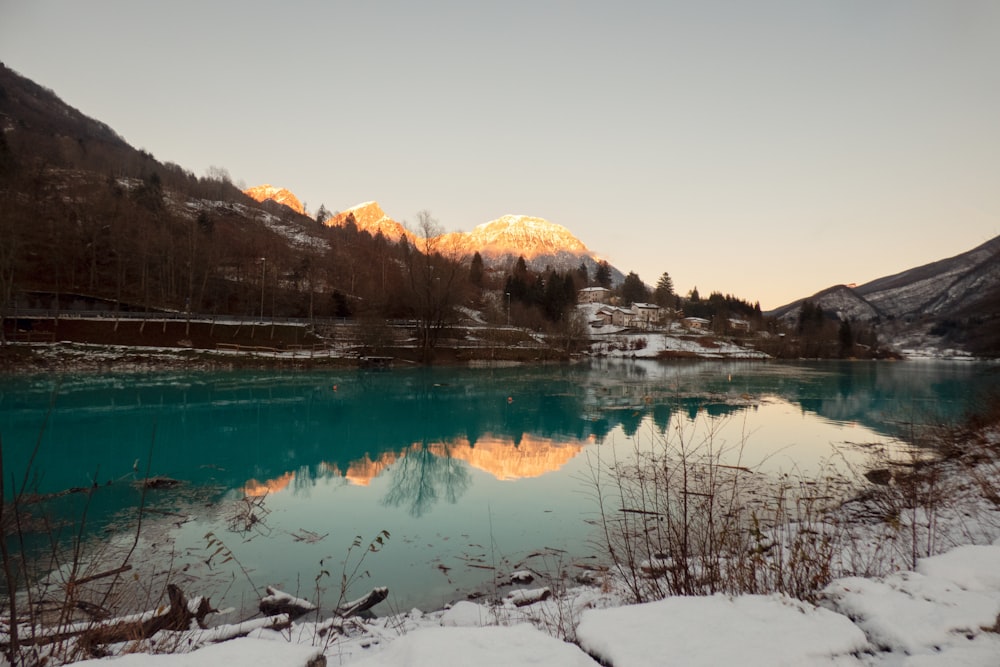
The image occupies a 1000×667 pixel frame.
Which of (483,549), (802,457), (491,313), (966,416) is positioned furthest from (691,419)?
(491,313)

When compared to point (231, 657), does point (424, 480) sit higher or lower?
lower

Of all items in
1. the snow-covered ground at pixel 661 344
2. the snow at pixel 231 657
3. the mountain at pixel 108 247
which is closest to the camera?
the snow at pixel 231 657

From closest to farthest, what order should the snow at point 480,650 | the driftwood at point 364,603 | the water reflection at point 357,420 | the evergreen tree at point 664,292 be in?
1. the snow at point 480,650
2. the driftwood at point 364,603
3. the water reflection at point 357,420
4. the evergreen tree at point 664,292

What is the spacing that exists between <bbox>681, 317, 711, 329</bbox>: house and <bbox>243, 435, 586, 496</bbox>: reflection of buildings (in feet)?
367

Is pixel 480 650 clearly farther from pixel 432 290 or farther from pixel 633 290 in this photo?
pixel 633 290

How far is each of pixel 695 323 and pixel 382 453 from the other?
12487 cm

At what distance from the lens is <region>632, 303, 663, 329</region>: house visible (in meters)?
122

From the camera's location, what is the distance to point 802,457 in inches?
651

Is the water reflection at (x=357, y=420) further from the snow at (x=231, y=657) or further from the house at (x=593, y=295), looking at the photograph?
the house at (x=593, y=295)

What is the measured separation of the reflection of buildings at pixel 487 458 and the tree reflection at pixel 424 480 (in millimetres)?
376

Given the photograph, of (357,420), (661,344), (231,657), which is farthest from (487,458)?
(661,344)

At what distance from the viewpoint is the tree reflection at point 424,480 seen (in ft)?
40.7

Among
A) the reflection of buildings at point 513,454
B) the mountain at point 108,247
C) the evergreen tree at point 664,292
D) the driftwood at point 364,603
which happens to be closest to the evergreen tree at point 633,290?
the evergreen tree at point 664,292

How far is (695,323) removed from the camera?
12688 centimetres
